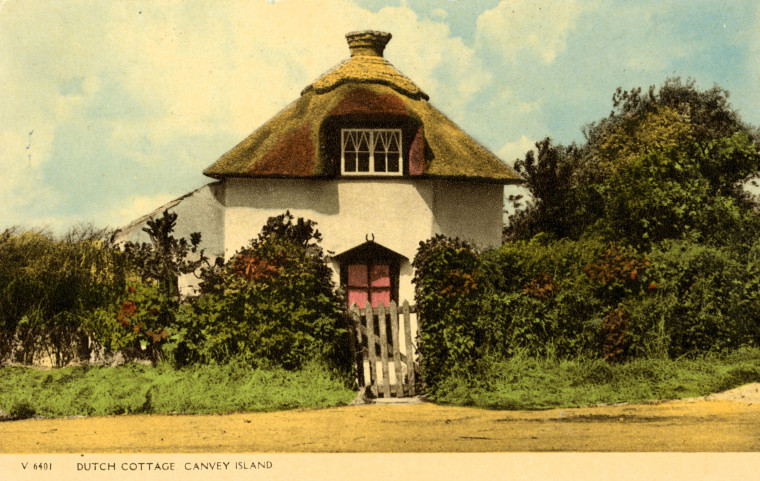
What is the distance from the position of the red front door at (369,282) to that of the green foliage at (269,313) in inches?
190

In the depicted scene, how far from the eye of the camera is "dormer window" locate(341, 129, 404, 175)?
18062 millimetres

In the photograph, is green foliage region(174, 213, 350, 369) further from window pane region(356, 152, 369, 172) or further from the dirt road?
window pane region(356, 152, 369, 172)

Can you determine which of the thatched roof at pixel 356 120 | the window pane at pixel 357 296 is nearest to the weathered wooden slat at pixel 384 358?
the window pane at pixel 357 296

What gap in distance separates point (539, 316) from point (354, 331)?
10.5 feet

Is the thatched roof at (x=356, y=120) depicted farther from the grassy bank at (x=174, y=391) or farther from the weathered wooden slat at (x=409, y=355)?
the grassy bank at (x=174, y=391)

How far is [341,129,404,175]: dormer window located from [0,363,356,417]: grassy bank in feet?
21.9

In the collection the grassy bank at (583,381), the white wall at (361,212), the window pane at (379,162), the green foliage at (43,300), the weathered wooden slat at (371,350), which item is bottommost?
the grassy bank at (583,381)

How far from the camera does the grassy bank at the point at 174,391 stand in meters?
11.6

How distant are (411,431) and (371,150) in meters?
9.11

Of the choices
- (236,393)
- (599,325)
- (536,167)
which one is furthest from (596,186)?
(236,393)

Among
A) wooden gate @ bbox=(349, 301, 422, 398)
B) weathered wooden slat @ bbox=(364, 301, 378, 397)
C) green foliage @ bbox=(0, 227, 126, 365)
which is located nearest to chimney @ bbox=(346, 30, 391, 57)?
green foliage @ bbox=(0, 227, 126, 365)

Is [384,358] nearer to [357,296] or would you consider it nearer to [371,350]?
[371,350]

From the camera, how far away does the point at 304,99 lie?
1966 cm
